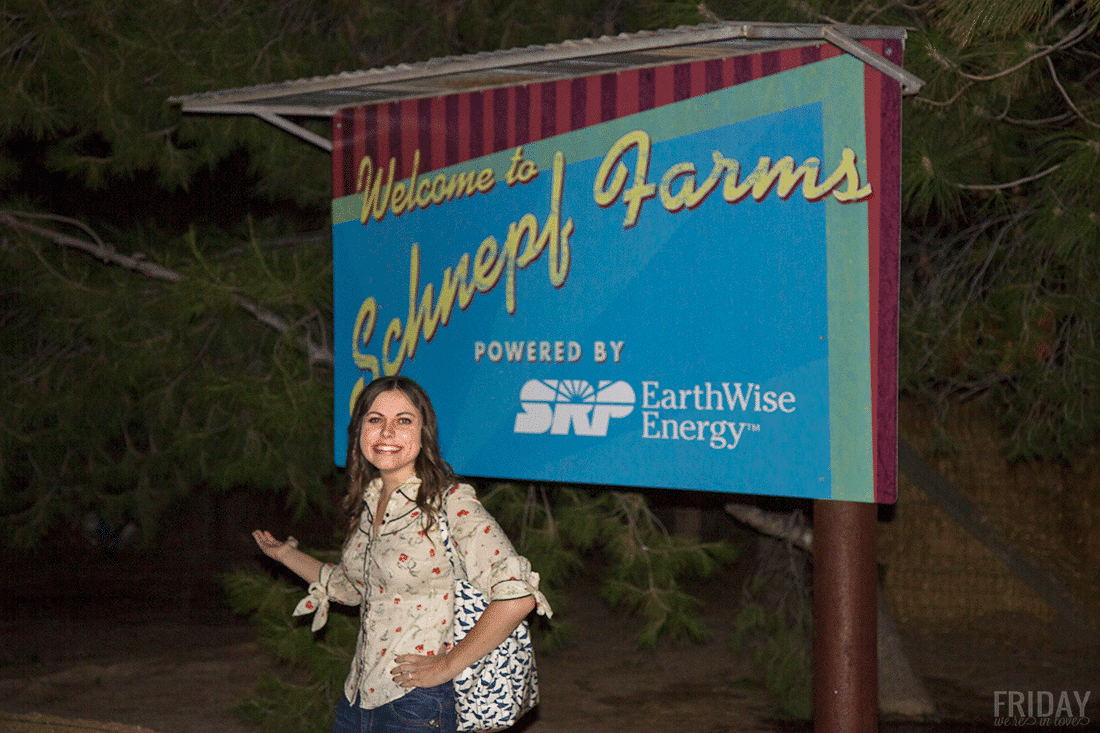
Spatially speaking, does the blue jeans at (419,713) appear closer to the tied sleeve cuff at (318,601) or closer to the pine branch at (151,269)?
the tied sleeve cuff at (318,601)

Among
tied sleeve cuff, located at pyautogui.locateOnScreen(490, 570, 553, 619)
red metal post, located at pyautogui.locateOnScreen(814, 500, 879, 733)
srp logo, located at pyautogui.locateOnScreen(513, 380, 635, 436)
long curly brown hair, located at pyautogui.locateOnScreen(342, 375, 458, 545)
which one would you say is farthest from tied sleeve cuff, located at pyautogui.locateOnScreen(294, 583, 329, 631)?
red metal post, located at pyautogui.locateOnScreen(814, 500, 879, 733)

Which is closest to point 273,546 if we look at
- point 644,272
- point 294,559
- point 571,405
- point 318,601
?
point 294,559

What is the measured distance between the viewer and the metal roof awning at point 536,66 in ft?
13.4

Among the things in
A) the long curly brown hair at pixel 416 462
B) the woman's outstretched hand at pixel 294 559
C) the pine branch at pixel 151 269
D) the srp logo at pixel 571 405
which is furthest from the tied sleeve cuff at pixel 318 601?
the pine branch at pixel 151 269

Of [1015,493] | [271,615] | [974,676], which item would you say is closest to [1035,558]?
[1015,493]

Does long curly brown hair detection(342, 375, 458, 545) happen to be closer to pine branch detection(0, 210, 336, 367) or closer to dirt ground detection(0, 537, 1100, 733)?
pine branch detection(0, 210, 336, 367)

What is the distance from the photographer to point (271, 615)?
242 inches

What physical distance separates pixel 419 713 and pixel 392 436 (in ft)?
2.24

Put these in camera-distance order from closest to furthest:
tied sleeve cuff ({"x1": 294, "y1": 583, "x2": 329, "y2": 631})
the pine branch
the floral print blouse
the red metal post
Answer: the floral print blouse, tied sleeve cuff ({"x1": 294, "y1": 583, "x2": 329, "y2": 631}), the red metal post, the pine branch

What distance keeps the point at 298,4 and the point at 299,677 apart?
4292 mm

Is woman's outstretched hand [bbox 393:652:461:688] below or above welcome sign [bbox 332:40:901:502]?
below

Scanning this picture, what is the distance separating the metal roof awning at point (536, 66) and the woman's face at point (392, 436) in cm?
176

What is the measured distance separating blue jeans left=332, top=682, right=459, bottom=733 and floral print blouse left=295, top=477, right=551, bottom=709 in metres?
0.03

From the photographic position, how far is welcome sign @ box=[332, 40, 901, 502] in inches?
164
